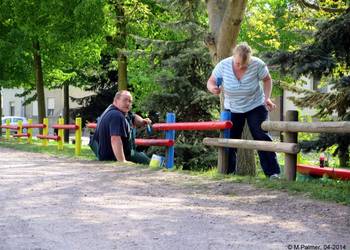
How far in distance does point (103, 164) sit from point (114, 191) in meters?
3.45

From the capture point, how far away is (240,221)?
214 inches

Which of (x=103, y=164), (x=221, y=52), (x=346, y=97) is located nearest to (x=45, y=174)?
(x=103, y=164)

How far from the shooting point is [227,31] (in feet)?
36.3

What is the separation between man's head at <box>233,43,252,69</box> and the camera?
845cm

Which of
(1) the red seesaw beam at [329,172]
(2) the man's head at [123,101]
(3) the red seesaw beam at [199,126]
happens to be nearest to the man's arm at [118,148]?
(2) the man's head at [123,101]

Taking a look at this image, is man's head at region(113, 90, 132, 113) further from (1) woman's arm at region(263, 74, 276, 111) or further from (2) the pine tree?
(1) woman's arm at region(263, 74, 276, 111)

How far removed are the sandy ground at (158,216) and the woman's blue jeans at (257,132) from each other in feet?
2.75

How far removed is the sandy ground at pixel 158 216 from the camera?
4695 mm

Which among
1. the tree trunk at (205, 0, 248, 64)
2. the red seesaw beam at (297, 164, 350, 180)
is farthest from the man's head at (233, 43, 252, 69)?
the red seesaw beam at (297, 164, 350, 180)

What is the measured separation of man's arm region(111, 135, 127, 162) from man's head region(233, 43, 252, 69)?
2736 millimetres

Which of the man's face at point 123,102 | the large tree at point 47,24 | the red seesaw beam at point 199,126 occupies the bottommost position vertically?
the red seesaw beam at point 199,126

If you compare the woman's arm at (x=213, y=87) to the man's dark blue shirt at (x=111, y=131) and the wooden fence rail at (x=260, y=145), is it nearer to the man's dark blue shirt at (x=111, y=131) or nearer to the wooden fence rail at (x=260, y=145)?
the wooden fence rail at (x=260, y=145)

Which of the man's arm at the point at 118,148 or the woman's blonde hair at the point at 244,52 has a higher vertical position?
the woman's blonde hair at the point at 244,52

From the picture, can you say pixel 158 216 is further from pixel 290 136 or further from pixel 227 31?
pixel 227 31
